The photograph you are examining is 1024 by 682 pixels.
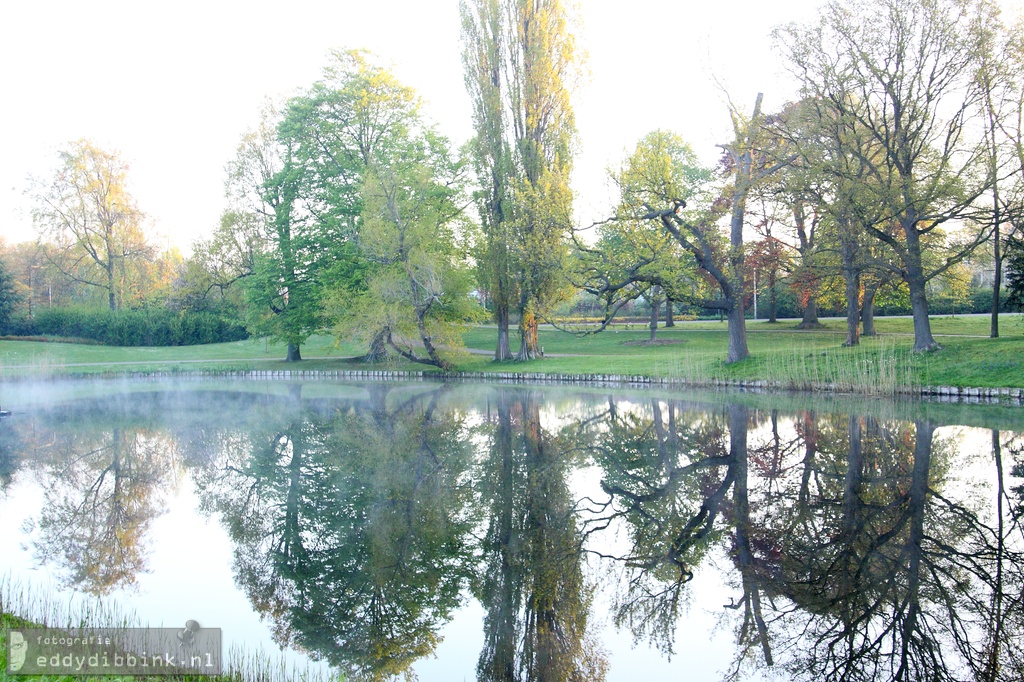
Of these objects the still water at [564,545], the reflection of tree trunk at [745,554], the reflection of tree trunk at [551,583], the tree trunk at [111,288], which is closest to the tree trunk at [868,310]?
the still water at [564,545]

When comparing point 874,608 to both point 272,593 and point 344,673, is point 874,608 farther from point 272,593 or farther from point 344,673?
point 272,593

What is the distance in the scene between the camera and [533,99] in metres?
29.4

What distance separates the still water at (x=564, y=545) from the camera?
501 cm

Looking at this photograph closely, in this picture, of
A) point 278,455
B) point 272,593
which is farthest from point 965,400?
point 272,593

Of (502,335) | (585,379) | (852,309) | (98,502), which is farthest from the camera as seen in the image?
(502,335)

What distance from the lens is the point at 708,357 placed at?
26391 millimetres

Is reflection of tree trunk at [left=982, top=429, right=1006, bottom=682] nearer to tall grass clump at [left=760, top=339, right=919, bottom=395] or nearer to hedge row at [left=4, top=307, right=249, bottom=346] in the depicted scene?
tall grass clump at [left=760, top=339, right=919, bottom=395]

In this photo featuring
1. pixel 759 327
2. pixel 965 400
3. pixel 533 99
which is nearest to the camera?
pixel 965 400

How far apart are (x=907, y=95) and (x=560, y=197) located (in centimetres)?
1147

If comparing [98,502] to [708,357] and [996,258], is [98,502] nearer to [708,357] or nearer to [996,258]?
[708,357]

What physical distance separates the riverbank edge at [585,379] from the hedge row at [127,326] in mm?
11765

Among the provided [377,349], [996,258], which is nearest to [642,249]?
[996,258]

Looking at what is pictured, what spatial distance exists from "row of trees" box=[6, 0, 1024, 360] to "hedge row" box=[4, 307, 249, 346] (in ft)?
7.72

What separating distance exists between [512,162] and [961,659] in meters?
26.8
